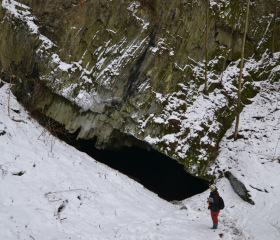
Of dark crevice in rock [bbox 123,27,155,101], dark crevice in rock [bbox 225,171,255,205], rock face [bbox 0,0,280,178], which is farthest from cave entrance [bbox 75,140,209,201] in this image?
dark crevice in rock [bbox 123,27,155,101]

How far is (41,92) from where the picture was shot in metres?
14.2

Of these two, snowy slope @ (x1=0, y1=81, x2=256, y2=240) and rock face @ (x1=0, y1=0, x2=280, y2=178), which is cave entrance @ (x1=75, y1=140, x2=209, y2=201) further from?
snowy slope @ (x1=0, y1=81, x2=256, y2=240)

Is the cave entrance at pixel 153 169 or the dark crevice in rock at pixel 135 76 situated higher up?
the dark crevice in rock at pixel 135 76

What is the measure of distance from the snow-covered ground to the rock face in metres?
2.02

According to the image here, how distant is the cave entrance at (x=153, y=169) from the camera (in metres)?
14.8

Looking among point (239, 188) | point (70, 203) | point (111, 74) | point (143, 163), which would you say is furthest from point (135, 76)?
point (70, 203)

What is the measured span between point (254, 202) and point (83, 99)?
10.8m

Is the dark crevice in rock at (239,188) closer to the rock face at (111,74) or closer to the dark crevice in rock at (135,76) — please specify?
the rock face at (111,74)

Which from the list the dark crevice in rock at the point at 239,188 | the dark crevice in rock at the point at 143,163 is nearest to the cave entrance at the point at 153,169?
the dark crevice in rock at the point at 143,163

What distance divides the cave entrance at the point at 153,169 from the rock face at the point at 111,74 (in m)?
1.58

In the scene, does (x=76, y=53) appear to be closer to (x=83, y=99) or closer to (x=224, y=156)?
(x=83, y=99)

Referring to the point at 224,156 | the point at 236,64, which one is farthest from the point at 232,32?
the point at 224,156

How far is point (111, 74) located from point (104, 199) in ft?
26.6

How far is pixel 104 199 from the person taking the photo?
823 cm
